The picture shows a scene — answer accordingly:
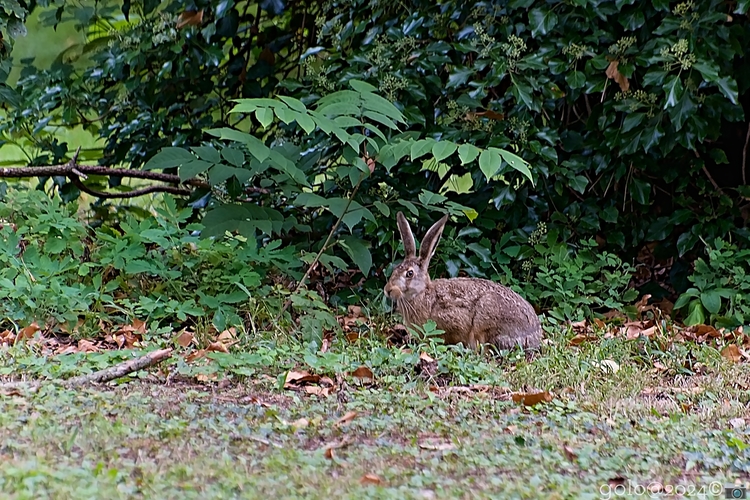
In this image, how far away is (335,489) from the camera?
282cm

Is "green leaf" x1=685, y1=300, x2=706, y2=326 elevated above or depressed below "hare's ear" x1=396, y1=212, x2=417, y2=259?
below

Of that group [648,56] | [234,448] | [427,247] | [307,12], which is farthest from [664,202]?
[234,448]

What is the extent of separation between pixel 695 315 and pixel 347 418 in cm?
315

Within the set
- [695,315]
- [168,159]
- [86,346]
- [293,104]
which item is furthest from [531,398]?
[168,159]

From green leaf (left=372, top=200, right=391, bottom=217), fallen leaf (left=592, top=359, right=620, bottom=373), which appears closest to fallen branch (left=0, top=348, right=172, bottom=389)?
green leaf (left=372, top=200, right=391, bottom=217)

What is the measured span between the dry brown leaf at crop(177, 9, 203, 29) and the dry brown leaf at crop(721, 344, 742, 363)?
Result: 4.22m

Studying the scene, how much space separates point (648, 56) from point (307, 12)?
9.26ft

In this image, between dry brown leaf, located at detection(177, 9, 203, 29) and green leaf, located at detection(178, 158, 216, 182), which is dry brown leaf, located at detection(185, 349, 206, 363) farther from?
dry brown leaf, located at detection(177, 9, 203, 29)

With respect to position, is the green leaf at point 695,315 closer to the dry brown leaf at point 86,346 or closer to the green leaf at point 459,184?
the green leaf at point 459,184

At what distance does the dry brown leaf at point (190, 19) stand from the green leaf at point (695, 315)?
3.98m

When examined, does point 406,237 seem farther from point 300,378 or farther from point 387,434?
point 387,434

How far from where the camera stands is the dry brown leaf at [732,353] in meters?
5.22

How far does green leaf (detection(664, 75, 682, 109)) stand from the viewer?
18.1ft

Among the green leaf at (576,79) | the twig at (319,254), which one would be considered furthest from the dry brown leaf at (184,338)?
the green leaf at (576,79)
